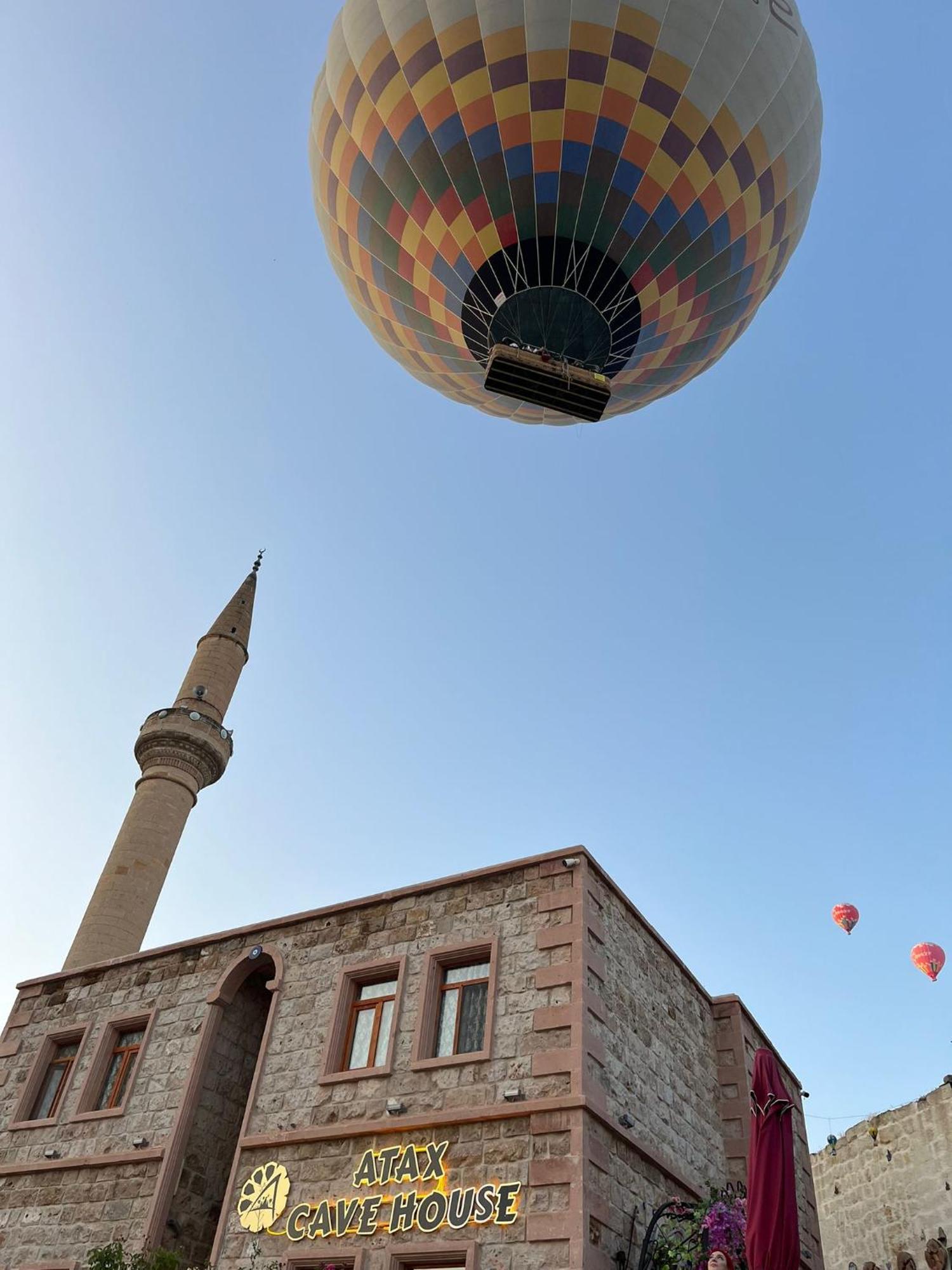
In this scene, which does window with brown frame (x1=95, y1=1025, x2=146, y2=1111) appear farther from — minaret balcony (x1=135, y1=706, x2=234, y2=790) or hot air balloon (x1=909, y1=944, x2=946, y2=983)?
hot air balloon (x1=909, y1=944, x2=946, y2=983)

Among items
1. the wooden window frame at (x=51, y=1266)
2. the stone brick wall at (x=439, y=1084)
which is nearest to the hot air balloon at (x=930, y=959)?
the stone brick wall at (x=439, y=1084)

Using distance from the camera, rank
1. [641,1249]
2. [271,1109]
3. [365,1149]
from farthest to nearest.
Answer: [271,1109]
[365,1149]
[641,1249]

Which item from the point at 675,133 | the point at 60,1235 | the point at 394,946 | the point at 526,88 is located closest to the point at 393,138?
the point at 526,88

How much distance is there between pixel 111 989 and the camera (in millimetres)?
16969

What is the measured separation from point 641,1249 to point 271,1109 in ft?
16.4

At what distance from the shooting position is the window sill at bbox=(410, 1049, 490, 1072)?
40.4 ft

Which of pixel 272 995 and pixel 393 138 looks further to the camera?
pixel 393 138

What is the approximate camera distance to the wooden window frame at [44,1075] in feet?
52.5

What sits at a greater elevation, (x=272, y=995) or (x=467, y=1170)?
(x=272, y=995)

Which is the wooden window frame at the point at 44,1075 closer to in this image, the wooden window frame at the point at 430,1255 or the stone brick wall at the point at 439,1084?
the stone brick wall at the point at 439,1084

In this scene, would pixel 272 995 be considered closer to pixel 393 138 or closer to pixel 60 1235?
pixel 60 1235

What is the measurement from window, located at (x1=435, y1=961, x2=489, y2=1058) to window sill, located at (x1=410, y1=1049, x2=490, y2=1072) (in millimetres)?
95

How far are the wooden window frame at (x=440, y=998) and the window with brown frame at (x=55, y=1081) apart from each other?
22.3 feet

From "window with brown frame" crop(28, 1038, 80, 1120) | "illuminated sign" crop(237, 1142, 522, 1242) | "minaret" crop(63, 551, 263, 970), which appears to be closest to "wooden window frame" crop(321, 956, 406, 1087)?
"illuminated sign" crop(237, 1142, 522, 1242)
